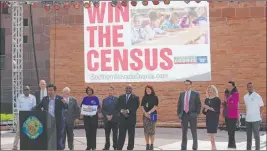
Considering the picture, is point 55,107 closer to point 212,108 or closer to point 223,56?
point 212,108

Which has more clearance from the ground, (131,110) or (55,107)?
(55,107)

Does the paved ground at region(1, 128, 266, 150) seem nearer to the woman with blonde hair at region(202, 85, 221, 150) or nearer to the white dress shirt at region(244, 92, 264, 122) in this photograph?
the woman with blonde hair at region(202, 85, 221, 150)

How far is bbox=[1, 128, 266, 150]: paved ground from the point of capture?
12.8 metres

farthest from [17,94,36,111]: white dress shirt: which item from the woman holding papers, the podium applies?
the woman holding papers

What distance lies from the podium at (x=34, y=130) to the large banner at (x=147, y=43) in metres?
7.95

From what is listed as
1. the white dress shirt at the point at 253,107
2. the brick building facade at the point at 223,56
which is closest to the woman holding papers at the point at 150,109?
the white dress shirt at the point at 253,107

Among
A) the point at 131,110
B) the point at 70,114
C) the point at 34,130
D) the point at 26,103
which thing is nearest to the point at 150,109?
the point at 131,110

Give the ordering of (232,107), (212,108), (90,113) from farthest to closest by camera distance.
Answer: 1. (232,107)
2. (90,113)
3. (212,108)

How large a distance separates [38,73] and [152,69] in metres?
4.57

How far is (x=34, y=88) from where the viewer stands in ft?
61.6

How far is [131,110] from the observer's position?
11.6 meters

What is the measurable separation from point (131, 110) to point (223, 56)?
7.05 meters

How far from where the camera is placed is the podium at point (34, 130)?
9.94 meters

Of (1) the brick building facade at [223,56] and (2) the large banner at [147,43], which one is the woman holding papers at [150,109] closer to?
(2) the large banner at [147,43]
